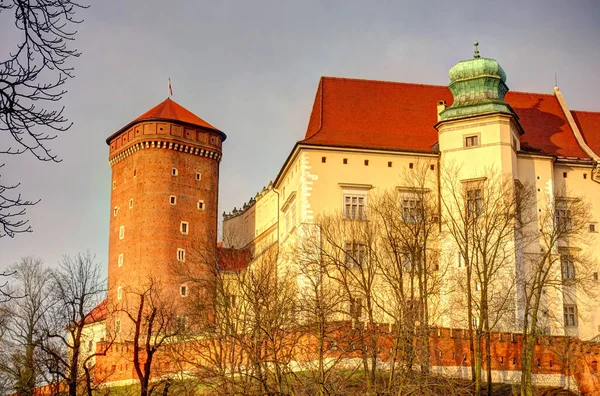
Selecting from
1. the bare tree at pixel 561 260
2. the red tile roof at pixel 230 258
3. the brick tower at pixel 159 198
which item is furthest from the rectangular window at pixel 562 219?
the brick tower at pixel 159 198

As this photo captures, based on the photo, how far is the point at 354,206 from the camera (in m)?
37.6

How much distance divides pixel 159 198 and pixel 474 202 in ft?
65.2

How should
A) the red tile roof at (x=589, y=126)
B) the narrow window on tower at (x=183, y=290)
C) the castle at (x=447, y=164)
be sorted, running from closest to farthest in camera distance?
the castle at (x=447, y=164)
the red tile roof at (x=589, y=126)
the narrow window on tower at (x=183, y=290)

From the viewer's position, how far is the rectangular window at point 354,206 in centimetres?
3744

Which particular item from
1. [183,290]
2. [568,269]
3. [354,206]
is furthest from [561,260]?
[183,290]

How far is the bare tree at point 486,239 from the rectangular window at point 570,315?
3901mm

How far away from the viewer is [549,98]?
44.2 m

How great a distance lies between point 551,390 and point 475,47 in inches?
582

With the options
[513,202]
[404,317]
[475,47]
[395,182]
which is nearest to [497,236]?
[513,202]

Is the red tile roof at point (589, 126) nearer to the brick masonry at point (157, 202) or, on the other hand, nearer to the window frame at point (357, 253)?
the window frame at point (357, 253)

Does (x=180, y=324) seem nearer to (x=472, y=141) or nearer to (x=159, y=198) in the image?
(x=472, y=141)

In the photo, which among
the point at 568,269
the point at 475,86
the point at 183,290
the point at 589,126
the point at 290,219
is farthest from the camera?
the point at 183,290

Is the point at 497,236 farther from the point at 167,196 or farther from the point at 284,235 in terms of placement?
the point at 167,196

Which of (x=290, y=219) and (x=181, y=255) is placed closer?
(x=290, y=219)
